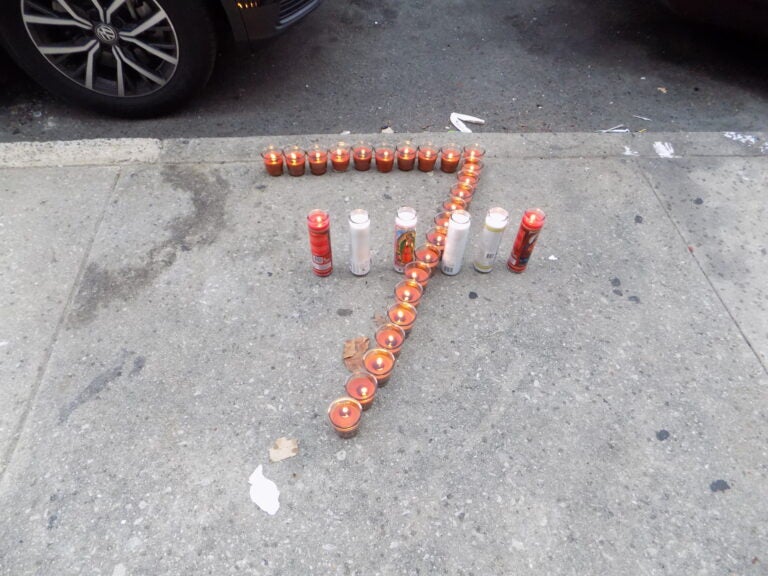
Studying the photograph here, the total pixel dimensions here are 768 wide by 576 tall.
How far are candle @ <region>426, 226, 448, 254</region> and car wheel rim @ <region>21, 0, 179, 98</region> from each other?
1.96 meters

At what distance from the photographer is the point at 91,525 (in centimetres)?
169

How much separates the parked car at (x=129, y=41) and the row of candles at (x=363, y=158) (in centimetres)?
73

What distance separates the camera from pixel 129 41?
116 inches

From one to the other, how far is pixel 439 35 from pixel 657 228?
278cm

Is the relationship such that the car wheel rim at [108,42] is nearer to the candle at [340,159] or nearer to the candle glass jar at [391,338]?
the candle at [340,159]

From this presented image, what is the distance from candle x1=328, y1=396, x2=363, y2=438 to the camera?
1.86m

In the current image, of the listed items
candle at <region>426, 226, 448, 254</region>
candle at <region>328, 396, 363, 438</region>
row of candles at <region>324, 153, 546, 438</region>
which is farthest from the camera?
candle at <region>426, 226, 448, 254</region>

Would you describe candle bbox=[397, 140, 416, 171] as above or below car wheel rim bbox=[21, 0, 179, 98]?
below

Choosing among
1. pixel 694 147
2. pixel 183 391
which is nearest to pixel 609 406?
pixel 183 391

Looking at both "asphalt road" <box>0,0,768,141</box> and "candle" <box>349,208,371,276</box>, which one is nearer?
"candle" <box>349,208,371,276</box>

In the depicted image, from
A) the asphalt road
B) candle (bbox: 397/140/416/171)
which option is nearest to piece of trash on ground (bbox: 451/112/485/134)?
the asphalt road

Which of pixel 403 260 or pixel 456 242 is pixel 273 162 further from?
pixel 456 242

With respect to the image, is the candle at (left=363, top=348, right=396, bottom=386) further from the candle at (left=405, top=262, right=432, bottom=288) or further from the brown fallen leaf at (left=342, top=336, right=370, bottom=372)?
the candle at (left=405, top=262, right=432, bottom=288)

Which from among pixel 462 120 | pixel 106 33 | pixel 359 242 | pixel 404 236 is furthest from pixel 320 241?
pixel 106 33
